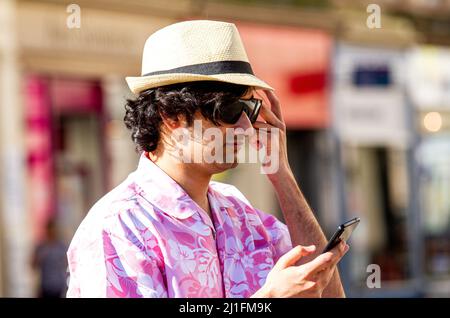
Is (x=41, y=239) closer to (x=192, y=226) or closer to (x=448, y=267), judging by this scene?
(x=448, y=267)

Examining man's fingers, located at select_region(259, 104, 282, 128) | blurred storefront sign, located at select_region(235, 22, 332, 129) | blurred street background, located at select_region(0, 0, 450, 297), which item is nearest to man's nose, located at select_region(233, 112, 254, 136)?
man's fingers, located at select_region(259, 104, 282, 128)

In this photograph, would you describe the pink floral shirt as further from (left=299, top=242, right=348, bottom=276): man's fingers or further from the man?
(left=299, top=242, right=348, bottom=276): man's fingers

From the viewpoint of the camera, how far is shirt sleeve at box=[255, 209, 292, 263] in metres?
1.98

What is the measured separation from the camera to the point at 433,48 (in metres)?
15.1

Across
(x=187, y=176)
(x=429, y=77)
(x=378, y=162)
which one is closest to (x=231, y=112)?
(x=187, y=176)

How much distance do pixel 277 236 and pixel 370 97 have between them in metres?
12.0

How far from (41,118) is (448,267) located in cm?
707

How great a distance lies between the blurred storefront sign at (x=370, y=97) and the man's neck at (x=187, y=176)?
1175 centimetres

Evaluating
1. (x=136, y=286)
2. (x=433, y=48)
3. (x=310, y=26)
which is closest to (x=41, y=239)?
(x=310, y=26)

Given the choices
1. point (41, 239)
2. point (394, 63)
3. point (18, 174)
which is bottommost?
point (41, 239)

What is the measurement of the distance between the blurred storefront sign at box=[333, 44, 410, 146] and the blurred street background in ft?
0.07

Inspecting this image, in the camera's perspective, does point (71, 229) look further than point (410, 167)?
No

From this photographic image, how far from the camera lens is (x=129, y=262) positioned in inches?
65.2

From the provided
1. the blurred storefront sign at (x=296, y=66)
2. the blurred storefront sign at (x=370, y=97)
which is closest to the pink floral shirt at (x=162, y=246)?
the blurred storefront sign at (x=296, y=66)
